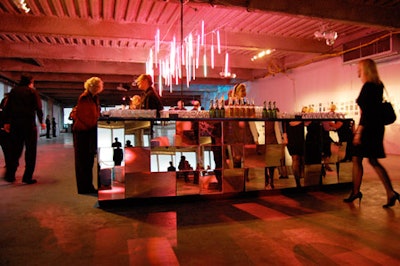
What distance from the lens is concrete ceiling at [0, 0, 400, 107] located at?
591 cm

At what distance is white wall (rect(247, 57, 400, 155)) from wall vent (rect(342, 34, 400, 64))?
0.38 m

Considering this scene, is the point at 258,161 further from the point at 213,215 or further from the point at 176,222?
the point at 176,222

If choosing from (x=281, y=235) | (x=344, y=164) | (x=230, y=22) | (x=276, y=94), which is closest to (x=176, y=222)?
(x=281, y=235)

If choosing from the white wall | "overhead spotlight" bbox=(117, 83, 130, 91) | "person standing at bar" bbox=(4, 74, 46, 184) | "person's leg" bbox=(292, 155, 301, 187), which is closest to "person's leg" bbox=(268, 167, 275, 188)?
"person's leg" bbox=(292, 155, 301, 187)

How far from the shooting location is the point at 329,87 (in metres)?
9.88

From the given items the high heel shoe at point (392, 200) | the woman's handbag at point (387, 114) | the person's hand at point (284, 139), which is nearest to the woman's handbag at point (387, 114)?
the woman's handbag at point (387, 114)

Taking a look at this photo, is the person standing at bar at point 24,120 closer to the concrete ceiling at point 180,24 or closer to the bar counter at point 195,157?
the concrete ceiling at point 180,24

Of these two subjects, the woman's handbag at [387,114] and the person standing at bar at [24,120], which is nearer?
the woman's handbag at [387,114]

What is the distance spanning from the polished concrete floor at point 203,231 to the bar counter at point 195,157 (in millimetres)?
169

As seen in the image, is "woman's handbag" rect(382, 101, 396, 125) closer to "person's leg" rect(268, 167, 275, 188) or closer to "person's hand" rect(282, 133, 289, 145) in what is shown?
"person's hand" rect(282, 133, 289, 145)

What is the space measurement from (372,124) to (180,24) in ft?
16.8

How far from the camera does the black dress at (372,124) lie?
3.09 metres

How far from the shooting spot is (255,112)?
13.0 feet

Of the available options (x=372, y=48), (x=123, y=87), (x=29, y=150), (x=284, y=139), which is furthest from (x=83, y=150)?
(x=123, y=87)
